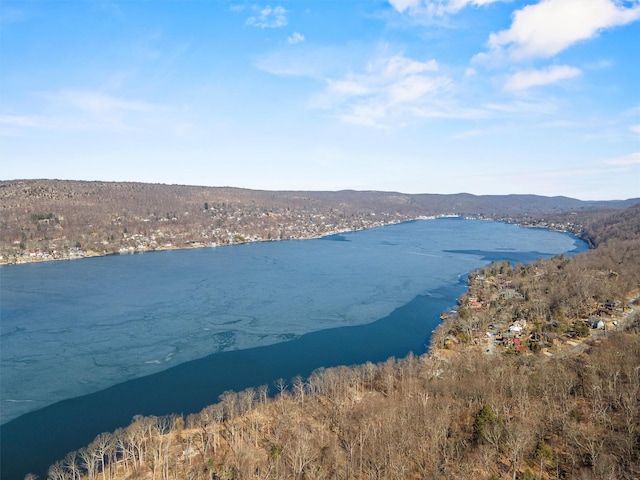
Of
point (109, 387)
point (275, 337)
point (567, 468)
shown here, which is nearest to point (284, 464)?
point (567, 468)

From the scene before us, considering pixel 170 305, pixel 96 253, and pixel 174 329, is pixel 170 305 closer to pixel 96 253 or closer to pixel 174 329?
pixel 174 329

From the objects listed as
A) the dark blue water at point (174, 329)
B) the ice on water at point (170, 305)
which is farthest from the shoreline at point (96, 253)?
the dark blue water at point (174, 329)

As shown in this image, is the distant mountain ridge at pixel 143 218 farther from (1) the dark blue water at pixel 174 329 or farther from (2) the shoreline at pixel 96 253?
(1) the dark blue water at pixel 174 329

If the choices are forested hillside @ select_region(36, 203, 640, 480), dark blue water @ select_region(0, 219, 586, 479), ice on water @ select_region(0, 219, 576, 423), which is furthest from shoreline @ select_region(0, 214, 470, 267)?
forested hillside @ select_region(36, 203, 640, 480)

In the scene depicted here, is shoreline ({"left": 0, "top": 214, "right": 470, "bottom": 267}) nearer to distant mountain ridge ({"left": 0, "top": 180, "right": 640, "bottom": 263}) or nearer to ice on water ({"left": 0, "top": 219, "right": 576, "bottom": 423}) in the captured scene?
distant mountain ridge ({"left": 0, "top": 180, "right": 640, "bottom": 263})

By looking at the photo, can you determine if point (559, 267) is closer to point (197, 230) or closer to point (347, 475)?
point (347, 475)

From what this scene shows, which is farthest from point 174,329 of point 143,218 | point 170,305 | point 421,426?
point 143,218
